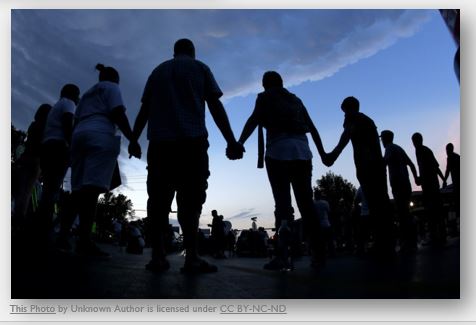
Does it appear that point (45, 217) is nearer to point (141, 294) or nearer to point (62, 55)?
point (62, 55)

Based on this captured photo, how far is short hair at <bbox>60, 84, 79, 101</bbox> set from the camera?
5.16m

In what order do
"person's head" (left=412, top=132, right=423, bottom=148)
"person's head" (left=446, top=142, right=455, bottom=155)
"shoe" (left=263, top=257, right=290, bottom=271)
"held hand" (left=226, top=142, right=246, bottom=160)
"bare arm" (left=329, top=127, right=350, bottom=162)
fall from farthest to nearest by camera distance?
1. "person's head" (left=446, top=142, right=455, bottom=155)
2. "person's head" (left=412, top=132, right=423, bottom=148)
3. "bare arm" (left=329, top=127, right=350, bottom=162)
4. "shoe" (left=263, top=257, right=290, bottom=271)
5. "held hand" (left=226, top=142, right=246, bottom=160)

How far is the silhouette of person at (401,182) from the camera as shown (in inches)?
282

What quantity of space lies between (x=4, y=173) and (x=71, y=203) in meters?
0.71

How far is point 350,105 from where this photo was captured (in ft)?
18.7

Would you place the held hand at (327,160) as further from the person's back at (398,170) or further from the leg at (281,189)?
the person's back at (398,170)

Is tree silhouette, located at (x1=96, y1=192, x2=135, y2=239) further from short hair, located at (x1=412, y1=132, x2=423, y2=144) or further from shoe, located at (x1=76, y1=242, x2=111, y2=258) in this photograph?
short hair, located at (x1=412, y1=132, x2=423, y2=144)

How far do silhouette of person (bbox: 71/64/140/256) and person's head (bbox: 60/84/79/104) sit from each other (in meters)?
0.75

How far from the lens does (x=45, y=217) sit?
15.5ft

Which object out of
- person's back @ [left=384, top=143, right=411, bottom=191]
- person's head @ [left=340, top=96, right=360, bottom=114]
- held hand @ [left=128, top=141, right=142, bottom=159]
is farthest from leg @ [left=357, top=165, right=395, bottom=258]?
held hand @ [left=128, top=141, right=142, bottom=159]

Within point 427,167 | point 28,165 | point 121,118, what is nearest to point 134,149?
point 121,118

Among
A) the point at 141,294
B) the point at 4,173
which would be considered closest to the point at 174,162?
the point at 141,294

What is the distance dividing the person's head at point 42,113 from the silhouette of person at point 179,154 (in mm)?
2211

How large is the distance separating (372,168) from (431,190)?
8.76 feet
